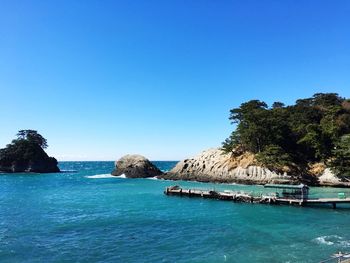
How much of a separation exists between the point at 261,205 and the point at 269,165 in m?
32.4

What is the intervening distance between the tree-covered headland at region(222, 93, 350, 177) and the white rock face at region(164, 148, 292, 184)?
281 centimetres

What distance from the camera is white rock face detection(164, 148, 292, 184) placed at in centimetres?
8494

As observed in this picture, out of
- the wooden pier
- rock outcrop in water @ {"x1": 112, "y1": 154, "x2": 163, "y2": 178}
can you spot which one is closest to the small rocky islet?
rock outcrop in water @ {"x1": 112, "y1": 154, "x2": 163, "y2": 178}

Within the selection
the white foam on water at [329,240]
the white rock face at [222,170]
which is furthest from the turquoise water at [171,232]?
the white rock face at [222,170]

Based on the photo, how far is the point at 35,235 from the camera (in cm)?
3772

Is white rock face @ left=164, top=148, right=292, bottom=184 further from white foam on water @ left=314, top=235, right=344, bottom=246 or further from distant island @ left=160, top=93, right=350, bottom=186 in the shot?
white foam on water @ left=314, top=235, right=344, bottom=246

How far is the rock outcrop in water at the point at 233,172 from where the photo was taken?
81375 millimetres

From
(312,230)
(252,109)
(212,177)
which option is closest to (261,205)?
(312,230)

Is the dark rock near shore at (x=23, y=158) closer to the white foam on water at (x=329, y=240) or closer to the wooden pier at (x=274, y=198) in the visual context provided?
the wooden pier at (x=274, y=198)

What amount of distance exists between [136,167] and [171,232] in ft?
287

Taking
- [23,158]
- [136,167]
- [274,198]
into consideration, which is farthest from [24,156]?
[274,198]

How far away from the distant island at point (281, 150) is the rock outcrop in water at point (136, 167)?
15.7 m

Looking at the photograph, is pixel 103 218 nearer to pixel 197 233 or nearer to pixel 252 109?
pixel 197 233

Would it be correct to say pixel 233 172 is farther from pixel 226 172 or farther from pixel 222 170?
pixel 222 170
